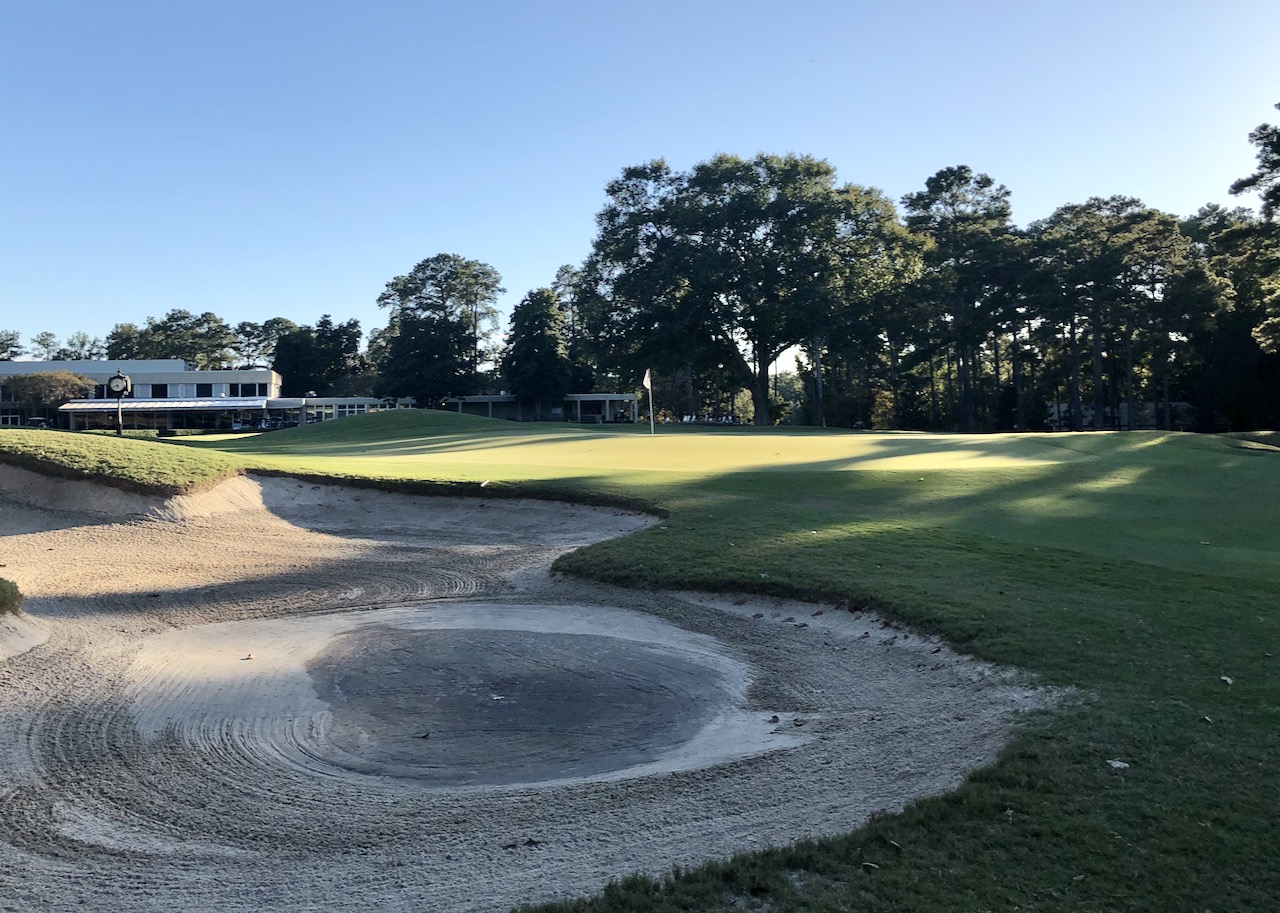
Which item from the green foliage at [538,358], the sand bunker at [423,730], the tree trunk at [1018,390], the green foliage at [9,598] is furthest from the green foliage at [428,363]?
the green foliage at [9,598]

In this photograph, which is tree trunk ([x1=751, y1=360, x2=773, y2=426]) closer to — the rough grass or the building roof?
the rough grass

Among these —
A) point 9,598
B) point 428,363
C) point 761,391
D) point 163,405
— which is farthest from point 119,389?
point 9,598

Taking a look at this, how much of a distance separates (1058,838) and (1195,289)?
212 feet

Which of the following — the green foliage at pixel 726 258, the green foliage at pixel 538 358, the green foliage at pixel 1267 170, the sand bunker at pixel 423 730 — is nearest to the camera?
the sand bunker at pixel 423 730

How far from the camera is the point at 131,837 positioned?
5.47m

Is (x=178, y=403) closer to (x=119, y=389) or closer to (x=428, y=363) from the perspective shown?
(x=428, y=363)

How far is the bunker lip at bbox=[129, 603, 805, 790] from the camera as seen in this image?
6.76 meters

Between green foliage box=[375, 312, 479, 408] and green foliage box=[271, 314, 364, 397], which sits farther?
green foliage box=[271, 314, 364, 397]

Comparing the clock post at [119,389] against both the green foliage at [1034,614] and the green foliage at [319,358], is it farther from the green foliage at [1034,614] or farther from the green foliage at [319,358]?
the green foliage at [319,358]

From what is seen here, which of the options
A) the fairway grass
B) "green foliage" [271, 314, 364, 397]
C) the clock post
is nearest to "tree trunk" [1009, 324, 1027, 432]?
the fairway grass

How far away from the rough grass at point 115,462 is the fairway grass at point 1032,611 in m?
0.71

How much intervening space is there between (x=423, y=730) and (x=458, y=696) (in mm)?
892

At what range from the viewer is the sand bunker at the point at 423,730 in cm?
503

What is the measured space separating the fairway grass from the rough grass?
708 millimetres
